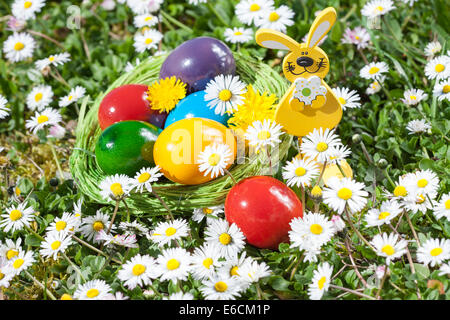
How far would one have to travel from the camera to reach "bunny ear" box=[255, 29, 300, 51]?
138 cm

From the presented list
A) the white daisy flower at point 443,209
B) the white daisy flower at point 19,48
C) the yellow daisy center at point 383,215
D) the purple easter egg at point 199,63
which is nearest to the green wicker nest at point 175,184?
the purple easter egg at point 199,63

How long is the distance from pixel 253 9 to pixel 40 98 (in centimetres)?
92

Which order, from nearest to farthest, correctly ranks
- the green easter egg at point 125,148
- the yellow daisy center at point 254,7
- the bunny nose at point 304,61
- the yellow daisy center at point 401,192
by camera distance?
the yellow daisy center at point 401,192 → the bunny nose at point 304,61 → the green easter egg at point 125,148 → the yellow daisy center at point 254,7

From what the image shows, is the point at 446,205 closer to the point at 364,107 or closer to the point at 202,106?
the point at 364,107

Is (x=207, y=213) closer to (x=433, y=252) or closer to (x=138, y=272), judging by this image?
(x=138, y=272)

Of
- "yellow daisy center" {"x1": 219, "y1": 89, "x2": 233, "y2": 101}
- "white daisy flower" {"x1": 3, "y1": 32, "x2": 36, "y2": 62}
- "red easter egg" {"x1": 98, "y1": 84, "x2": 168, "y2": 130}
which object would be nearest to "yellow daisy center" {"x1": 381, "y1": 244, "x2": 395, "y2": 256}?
"yellow daisy center" {"x1": 219, "y1": 89, "x2": 233, "y2": 101}

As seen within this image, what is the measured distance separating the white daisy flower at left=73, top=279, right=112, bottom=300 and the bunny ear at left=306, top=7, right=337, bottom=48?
2.79 ft

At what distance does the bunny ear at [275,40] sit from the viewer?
1.38m

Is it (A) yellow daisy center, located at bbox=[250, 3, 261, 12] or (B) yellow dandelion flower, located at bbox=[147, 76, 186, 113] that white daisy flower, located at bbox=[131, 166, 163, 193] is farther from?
(A) yellow daisy center, located at bbox=[250, 3, 261, 12]

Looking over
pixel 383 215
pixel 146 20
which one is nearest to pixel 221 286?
pixel 383 215

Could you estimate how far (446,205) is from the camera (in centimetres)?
131

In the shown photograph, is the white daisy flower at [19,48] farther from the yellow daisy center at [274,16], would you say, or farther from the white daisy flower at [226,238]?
the white daisy flower at [226,238]

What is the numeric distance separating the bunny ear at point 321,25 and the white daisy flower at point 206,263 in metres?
0.63

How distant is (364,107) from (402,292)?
0.84 meters
